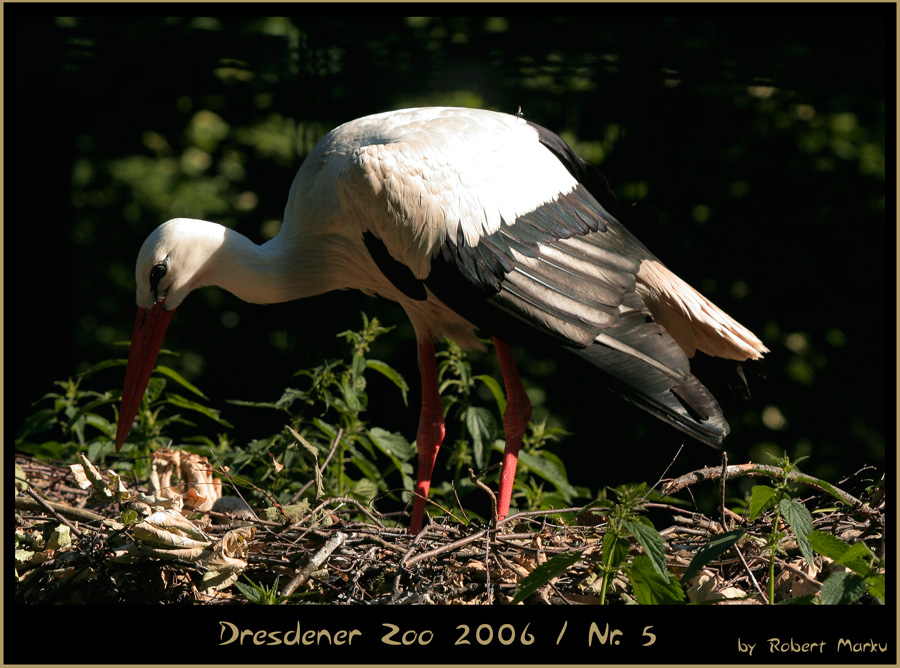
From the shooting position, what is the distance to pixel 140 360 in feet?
8.44

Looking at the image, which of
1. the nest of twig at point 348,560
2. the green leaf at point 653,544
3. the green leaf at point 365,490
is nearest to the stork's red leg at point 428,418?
the green leaf at point 365,490

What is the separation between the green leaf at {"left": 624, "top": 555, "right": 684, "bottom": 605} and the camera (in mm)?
1620

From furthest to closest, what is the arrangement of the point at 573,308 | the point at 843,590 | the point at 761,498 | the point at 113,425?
the point at 113,425, the point at 573,308, the point at 761,498, the point at 843,590

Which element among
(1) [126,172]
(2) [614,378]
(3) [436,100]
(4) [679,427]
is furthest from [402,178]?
(1) [126,172]

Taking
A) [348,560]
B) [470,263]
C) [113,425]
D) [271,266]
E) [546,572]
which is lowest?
[113,425]

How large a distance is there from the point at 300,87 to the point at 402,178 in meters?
1.22

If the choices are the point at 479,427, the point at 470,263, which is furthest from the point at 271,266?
the point at 479,427

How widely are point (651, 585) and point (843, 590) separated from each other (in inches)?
12.6

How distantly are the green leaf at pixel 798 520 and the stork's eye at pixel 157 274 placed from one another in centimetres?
167

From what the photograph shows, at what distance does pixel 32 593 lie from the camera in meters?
1.97

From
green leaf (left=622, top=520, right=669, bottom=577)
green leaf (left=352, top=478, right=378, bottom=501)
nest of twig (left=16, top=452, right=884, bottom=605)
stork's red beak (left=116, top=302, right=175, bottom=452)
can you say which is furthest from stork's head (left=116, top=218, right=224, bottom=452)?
green leaf (left=622, top=520, right=669, bottom=577)

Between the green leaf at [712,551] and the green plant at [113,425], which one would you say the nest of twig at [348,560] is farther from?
the green plant at [113,425]

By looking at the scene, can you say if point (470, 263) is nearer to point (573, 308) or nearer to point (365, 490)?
point (573, 308)

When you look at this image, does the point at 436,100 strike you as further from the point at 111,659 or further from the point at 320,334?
the point at 111,659
